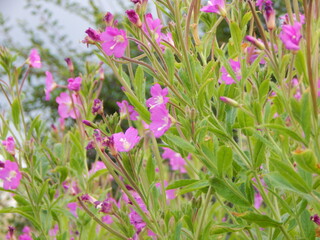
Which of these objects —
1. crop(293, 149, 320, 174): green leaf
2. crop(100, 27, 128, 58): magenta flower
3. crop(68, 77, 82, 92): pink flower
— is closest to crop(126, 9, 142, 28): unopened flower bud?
crop(100, 27, 128, 58): magenta flower

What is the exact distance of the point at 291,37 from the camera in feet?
2.57

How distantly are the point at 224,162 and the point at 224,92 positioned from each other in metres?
0.26

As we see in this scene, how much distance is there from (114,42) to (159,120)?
0.67 ft

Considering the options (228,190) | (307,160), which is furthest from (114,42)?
(307,160)

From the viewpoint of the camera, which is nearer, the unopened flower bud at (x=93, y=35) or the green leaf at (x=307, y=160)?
the green leaf at (x=307, y=160)

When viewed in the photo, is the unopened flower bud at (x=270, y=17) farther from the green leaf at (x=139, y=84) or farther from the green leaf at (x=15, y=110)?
the green leaf at (x=15, y=110)

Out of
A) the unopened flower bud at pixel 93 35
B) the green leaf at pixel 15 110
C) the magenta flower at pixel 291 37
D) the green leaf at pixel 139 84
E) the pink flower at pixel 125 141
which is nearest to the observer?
the magenta flower at pixel 291 37

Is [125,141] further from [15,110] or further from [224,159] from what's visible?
[15,110]

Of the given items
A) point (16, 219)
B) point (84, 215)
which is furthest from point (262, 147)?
point (16, 219)

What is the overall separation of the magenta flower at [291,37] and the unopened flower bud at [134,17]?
0.35m

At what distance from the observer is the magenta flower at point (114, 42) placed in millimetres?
1090

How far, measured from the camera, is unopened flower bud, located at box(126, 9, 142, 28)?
1017mm

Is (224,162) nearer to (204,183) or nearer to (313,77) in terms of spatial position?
(204,183)

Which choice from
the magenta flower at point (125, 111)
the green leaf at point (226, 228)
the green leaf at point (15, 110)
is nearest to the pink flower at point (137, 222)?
the green leaf at point (226, 228)
